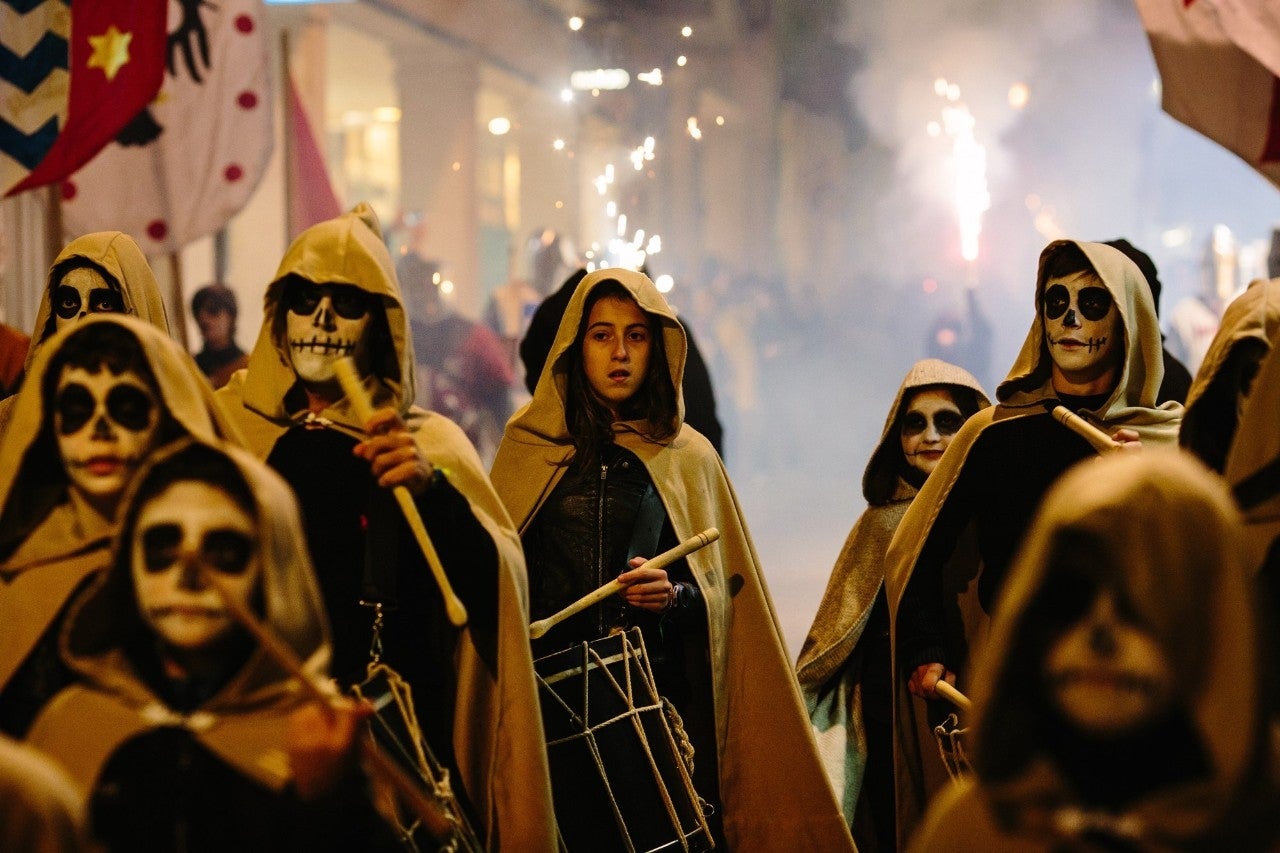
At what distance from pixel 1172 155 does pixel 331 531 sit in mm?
18581

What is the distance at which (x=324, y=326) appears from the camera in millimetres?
3973

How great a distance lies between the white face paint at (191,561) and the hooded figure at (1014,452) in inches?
112

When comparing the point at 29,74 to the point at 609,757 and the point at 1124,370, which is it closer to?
the point at 609,757

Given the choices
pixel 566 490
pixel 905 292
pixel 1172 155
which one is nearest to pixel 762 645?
pixel 566 490

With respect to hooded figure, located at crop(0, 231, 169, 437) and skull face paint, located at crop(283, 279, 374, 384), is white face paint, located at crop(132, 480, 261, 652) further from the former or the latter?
hooded figure, located at crop(0, 231, 169, 437)

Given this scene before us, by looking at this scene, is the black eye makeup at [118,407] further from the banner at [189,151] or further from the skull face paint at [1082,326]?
the banner at [189,151]

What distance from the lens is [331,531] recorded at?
384 cm

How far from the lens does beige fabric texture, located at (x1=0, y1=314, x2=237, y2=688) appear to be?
289 centimetres

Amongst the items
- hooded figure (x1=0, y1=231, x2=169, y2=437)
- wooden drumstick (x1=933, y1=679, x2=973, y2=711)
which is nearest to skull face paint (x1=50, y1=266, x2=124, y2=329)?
hooded figure (x1=0, y1=231, x2=169, y2=437)

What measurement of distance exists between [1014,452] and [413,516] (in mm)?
2051

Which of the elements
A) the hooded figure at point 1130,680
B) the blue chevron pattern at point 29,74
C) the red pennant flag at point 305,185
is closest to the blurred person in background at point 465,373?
the red pennant flag at point 305,185

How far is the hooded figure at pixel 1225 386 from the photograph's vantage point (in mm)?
3654

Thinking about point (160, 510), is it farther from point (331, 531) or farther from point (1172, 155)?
point (1172, 155)

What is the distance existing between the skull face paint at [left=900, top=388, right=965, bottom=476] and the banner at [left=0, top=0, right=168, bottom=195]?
4.36 m
